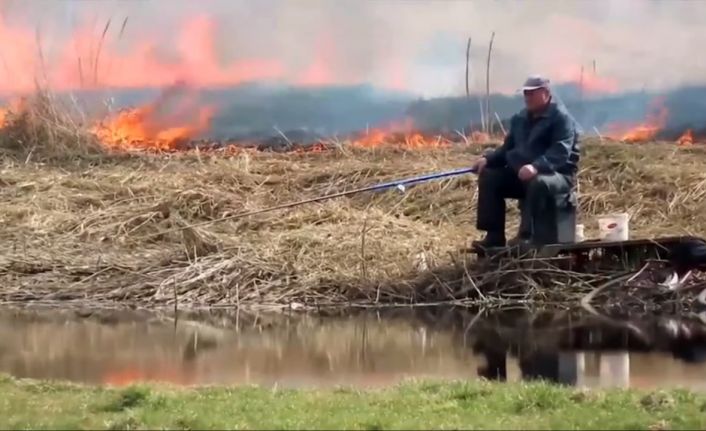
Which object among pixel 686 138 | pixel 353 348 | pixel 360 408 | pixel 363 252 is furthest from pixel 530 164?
pixel 686 138

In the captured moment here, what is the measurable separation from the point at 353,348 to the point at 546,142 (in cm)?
254

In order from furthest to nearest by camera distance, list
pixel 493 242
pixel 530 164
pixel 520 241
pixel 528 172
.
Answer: pixel 493 242, pixel 520 241, pixel 530 164, pixel 528 172

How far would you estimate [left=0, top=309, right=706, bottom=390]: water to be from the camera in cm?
584

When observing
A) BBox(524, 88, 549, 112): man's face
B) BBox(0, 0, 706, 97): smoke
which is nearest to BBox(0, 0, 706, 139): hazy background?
BBox(0, 0, 706, 97): smoke

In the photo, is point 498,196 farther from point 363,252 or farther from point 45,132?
point 45,132

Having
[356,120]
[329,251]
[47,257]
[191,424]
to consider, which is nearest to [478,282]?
[329,251]

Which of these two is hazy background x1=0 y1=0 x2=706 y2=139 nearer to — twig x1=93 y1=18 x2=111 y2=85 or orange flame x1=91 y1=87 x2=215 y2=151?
twig x1=93 y1=18 x2=111 y2=85

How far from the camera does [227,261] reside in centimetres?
923

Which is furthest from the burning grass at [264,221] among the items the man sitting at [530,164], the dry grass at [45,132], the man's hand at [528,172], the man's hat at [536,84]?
the man's hat at [536,84]

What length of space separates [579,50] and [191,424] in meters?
10.5

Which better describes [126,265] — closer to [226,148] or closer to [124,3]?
[226,148]

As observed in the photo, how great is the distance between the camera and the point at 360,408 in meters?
4.61

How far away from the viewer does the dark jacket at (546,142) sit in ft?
27.3

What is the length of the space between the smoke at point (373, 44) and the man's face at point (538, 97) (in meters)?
5.58
